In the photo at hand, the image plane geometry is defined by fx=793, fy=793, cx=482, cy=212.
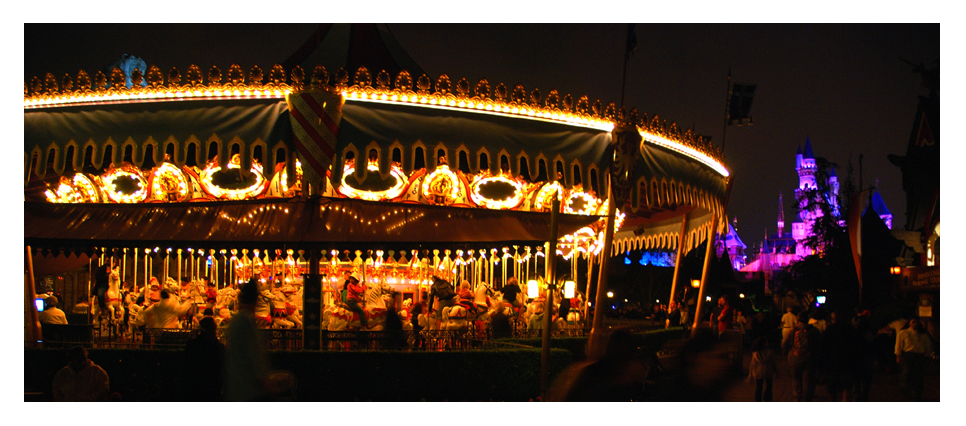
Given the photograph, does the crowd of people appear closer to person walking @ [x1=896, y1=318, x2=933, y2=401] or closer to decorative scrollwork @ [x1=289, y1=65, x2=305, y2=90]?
person walking @ [x1=896, y1=318, x2=933, y2=401]

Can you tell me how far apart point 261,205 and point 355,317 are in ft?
7.07

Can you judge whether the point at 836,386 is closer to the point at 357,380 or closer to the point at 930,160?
the point at 357,380

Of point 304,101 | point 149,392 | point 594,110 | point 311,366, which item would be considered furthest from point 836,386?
point 149,392

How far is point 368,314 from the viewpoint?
11680mm

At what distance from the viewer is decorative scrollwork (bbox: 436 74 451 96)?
9.86m

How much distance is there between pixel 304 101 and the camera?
30.6 feet

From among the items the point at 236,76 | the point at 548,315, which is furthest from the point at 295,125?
the point at 548,315

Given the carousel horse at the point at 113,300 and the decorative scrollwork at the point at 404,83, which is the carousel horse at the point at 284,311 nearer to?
the carousel horse at the point at 113,300

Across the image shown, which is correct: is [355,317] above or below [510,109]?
below

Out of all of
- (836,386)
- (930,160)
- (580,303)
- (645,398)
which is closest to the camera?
(645,398)

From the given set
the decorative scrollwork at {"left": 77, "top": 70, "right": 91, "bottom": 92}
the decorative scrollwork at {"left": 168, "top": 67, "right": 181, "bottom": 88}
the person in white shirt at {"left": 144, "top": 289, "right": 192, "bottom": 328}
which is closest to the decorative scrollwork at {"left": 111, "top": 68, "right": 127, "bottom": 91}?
the decorative scrollwork at {"left": 77, "top": 70, "right": 91, "bottom": 92}

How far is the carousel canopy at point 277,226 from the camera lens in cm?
1001

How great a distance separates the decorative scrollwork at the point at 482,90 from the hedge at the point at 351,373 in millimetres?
3278

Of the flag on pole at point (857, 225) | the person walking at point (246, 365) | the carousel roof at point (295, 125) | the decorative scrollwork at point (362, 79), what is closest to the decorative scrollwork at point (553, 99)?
the carousel roof at point (295, 125)
